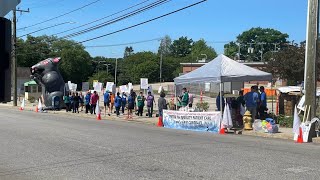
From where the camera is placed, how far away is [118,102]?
26766mm

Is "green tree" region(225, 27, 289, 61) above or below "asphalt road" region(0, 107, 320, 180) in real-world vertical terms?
above

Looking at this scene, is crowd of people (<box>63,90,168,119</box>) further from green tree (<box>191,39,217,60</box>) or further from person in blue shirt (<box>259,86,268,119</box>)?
green tree (<box>191,39,217,60</box>)

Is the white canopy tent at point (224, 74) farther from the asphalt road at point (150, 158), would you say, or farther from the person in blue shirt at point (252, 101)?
the asphalt road at point (150, 158)

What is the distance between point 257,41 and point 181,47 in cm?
3669

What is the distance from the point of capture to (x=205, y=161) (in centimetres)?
982

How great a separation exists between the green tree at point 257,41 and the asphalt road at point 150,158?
501ft

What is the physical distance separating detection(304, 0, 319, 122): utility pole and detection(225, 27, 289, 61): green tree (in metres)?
150

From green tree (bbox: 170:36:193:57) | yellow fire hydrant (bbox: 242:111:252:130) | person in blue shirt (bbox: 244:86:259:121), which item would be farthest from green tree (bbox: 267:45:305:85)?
green tree (bbox: 170:36:193:57)

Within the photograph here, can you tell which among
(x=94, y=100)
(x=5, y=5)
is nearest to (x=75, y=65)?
(x=94, y=100)

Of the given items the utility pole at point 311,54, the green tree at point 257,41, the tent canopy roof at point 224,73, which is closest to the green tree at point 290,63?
the tent canopy roof at point 224,73

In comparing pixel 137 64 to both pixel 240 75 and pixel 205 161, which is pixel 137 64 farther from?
pixel 205 161

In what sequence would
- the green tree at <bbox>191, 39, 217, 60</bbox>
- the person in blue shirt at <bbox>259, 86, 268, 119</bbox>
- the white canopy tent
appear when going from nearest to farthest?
the white canopy tent < the person in blue shirt at <bbox>259, 86, 268, 119</bbox> < the green tree at <bbox>191, 39, 217, 60</bbox>

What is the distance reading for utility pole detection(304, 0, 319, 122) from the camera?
49.2 feet

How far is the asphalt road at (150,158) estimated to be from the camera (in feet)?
28.0
